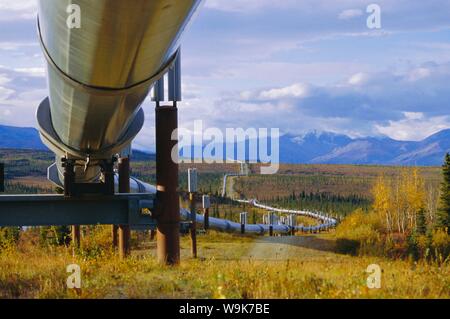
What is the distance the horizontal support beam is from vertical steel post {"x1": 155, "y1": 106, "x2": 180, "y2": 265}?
52 centimetres

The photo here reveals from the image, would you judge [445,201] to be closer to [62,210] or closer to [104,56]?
[62,210]

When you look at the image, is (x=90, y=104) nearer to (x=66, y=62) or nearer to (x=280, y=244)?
(x=66, y=62)

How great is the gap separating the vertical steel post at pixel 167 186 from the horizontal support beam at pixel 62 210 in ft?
1.71

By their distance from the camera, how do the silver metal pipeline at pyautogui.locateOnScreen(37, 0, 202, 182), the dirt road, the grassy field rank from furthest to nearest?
the dirt road, the grassy field, the silver metal pipeline at pyautogui.locateOnScreen(37, 0, 202, 182)

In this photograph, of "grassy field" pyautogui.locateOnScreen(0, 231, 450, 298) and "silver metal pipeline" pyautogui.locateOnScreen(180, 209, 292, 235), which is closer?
"grassy field" pyautogui.locateOnScreen(0, 231, 450, 298)

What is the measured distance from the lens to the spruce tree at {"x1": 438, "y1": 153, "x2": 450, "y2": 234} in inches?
1432

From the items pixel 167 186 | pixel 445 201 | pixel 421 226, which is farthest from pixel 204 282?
pixel 421 226

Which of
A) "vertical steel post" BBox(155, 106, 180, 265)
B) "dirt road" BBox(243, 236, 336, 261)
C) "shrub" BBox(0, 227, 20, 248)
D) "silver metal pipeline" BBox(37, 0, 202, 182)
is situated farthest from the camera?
"dirt road" BBox(243, 236, 336, 261)

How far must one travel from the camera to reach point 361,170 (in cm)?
18425

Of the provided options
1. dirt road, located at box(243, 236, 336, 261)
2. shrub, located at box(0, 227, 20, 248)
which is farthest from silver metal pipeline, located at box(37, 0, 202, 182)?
dirt road, located at box(243, 236, 336, 261)

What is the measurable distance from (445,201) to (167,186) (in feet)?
87.5

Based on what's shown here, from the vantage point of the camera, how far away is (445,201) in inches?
1471

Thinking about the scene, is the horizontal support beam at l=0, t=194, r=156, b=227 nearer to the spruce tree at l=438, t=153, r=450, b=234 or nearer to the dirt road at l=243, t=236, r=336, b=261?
the dirt road at l=243, t=236, r=336, b=261

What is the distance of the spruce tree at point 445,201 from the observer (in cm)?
3638
